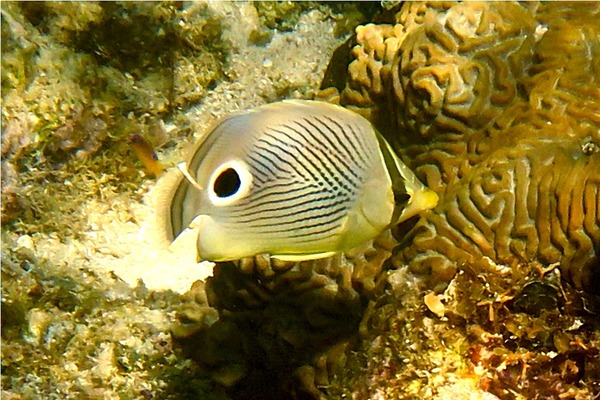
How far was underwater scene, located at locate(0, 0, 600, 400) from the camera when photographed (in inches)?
75.8

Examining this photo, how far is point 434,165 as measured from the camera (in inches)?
115

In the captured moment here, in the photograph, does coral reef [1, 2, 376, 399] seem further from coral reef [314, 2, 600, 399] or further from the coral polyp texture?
the coral polyp texture

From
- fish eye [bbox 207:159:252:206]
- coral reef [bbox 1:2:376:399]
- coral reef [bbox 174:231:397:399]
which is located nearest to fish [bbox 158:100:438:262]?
fish eye [bbox 207:159:252:206]

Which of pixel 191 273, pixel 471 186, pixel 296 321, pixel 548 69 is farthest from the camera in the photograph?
pixel 191 273

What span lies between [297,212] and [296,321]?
130cm

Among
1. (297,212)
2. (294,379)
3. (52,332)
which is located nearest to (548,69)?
A: (297,212)

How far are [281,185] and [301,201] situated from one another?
8 centimetres

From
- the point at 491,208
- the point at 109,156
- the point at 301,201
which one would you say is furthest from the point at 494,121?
the point at 109,156

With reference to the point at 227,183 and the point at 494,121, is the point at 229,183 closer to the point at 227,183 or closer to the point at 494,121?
the point at 227,183

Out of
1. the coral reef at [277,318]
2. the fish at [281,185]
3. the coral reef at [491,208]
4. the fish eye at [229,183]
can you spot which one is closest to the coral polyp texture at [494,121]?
the coral reef at [491,208]

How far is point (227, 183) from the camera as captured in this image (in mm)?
1860

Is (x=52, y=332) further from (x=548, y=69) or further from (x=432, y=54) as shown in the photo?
(x=548, y=69)

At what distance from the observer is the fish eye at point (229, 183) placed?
1.83m

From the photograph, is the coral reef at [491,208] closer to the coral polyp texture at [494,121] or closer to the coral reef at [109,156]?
the coral polyp texture at [494,121]
